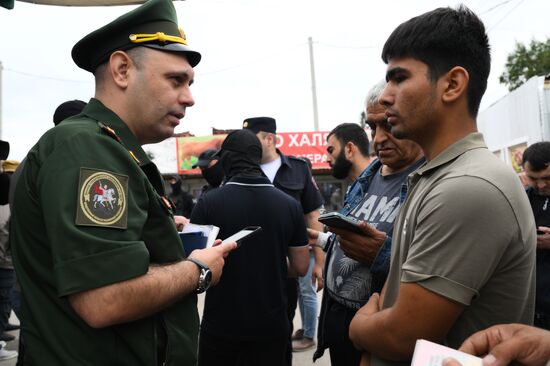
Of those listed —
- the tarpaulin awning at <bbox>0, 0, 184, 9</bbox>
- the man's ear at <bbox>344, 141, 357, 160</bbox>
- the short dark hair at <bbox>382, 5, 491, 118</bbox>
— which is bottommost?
the man's ear at <bbox>344, 141, 357, 160</bbox>

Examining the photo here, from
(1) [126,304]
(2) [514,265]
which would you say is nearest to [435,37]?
(2) [514,265]

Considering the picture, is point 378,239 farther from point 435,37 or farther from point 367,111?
point 435,37

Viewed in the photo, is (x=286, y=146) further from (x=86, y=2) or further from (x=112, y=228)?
(x=112, y=228)

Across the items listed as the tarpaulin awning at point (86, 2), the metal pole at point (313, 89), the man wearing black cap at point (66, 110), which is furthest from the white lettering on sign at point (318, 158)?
the man wearing black cap at point (66, 110)

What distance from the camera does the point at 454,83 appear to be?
148cm

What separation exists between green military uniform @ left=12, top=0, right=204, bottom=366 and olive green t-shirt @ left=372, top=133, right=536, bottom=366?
32.0 inches

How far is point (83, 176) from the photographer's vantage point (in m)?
1.34

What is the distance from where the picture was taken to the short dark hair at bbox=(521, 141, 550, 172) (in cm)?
374

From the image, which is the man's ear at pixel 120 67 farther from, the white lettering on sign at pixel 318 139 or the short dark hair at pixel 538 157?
the white lettering on sign at pixel 318 139

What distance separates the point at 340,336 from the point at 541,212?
91.9 inches

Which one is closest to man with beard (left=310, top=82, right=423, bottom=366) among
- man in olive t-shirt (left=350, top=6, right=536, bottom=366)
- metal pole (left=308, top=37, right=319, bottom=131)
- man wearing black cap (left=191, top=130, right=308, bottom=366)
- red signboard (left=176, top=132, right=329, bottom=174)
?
man in olive t-shirt (left=350, top=6, right=536, bottom=366)

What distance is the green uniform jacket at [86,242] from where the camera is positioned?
1.32 m

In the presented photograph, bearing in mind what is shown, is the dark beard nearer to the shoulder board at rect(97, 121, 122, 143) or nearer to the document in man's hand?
the document in man's hand

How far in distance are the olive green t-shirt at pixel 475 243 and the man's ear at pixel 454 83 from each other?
19cm
